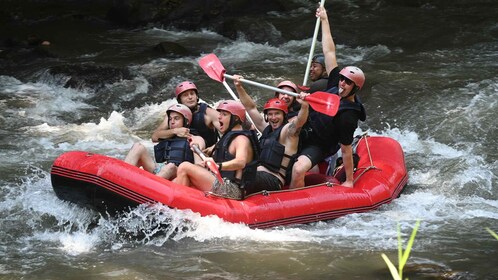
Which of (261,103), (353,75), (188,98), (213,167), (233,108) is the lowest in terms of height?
(261,103)

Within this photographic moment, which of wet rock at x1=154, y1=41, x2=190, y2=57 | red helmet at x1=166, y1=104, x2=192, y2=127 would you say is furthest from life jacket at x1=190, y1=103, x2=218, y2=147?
wet rock at x1=154, y1=41, x2=190, y2=57

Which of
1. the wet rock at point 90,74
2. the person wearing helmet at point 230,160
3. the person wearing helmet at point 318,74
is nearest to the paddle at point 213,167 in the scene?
the person wearing helmet at point 230,160

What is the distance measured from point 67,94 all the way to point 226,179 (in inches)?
212

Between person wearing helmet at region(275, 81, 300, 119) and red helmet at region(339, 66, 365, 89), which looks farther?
person wearing helmet at region(275, 81, 300, 119)

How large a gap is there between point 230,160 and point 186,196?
43 cm

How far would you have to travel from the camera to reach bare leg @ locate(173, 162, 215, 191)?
19.6 ft

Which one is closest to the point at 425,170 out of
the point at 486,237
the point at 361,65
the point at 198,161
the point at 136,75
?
the point at 486,237

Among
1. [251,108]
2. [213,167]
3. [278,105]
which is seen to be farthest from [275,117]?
[213,167]

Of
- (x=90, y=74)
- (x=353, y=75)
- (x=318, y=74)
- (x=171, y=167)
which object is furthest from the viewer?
(x=90, y=74)

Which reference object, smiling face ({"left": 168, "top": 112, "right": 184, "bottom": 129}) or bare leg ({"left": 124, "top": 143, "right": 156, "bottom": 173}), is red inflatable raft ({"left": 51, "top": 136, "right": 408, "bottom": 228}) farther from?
smiling face ({"left": 168, "top": 112, "right": 184, "bottom": 129})

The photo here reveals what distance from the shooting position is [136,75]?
Answer: 11227 millimetres

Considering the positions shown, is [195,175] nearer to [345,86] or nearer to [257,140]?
[257,140]

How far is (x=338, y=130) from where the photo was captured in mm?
6344

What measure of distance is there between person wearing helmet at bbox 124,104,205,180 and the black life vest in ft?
1.65
